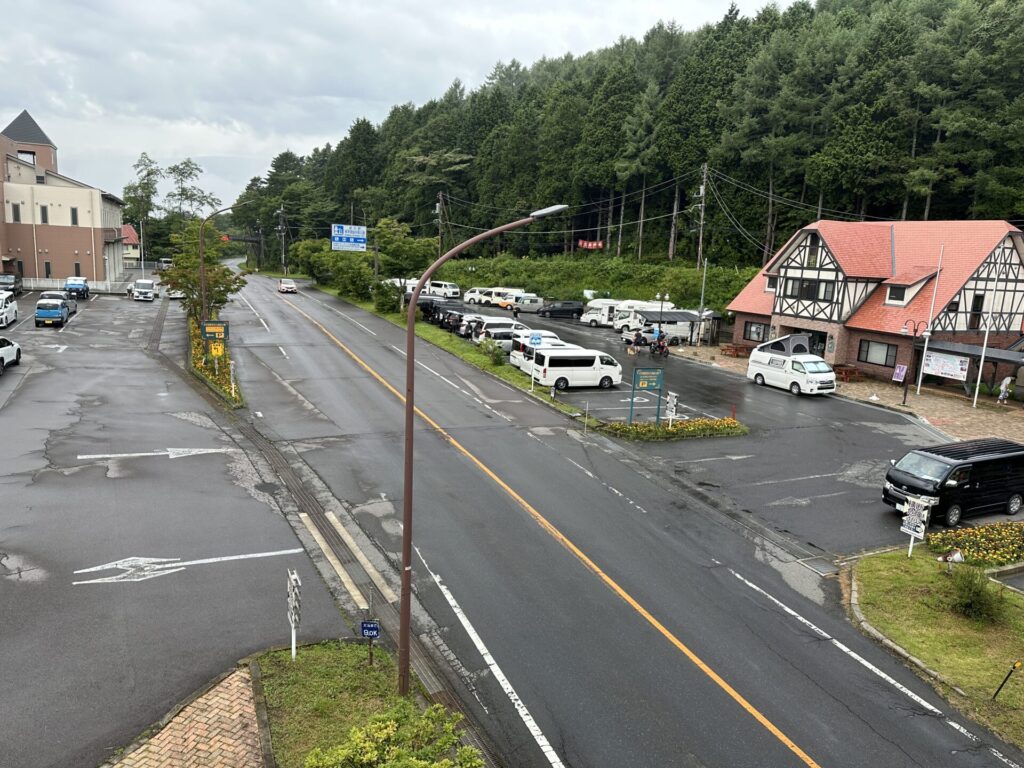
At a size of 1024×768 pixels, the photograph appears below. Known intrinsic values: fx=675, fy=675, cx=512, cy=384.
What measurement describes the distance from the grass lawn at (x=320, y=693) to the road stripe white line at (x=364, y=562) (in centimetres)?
191

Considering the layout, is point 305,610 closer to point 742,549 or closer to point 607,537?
point 607,537

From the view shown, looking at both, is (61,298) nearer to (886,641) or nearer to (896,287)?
(886,641)

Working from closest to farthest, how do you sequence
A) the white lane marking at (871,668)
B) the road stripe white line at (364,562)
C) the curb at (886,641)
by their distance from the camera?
1. the white lane marking at (871,668)
2. the curb at (886,641)
3. the road stripe white line at (364,562)

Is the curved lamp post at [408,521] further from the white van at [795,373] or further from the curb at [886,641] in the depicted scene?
the white van at [795,373]

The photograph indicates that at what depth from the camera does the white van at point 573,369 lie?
30.3 meters

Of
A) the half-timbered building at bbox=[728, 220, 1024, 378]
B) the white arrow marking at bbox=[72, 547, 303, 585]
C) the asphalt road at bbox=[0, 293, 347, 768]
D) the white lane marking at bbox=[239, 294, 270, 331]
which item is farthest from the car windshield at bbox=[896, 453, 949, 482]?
the white lane marking at bbox=[239, 294, 270, 331]

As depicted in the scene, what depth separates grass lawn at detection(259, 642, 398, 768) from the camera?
8406mm

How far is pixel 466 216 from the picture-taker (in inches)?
3538

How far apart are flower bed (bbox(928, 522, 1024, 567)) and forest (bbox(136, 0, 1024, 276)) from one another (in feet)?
99.2

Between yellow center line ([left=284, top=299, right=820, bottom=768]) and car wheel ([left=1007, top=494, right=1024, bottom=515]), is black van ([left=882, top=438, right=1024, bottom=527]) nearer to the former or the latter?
car wheel ([left=1007, top=494, right=1024, bottom=515])

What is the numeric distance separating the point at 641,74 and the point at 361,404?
75041mm

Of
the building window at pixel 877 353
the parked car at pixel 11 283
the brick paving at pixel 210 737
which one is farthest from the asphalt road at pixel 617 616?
the parked car at pixel 11 283

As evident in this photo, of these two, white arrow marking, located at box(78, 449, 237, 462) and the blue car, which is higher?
the blue car

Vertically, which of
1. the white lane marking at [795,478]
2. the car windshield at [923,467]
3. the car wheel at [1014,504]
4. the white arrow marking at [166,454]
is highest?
the car windshield at [923,467]
